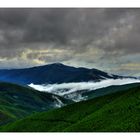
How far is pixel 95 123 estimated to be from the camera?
2428 cm

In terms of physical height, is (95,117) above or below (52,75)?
below

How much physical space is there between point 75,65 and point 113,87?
2685mm

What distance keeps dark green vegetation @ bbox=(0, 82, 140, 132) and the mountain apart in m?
1.81

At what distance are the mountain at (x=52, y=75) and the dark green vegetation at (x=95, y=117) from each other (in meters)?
1.81

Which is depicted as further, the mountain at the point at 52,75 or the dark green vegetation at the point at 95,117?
the mountain at the point at 52,75

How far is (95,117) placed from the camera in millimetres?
25672

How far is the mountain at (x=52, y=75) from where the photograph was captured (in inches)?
992

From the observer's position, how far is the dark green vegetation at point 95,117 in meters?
23.7

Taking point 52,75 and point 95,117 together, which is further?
point 52,75

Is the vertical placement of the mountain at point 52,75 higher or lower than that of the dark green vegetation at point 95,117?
higher

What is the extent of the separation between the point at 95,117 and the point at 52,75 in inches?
126
